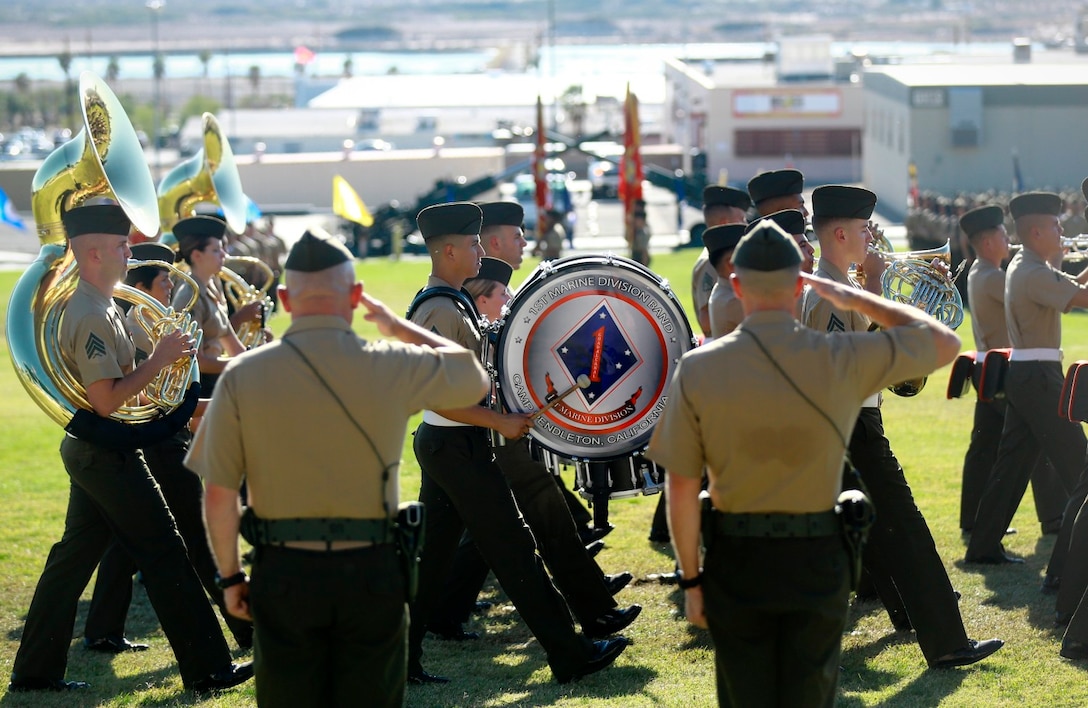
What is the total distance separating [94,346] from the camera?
609 centimetres

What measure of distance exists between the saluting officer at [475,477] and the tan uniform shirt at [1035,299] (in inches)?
114

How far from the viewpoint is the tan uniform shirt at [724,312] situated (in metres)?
6.61

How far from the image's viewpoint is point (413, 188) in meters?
63.1

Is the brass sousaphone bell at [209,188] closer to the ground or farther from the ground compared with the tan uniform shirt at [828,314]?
farther from the ground

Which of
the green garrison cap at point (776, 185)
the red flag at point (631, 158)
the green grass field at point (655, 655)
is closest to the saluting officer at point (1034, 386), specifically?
the green grass field at point (655, 655)

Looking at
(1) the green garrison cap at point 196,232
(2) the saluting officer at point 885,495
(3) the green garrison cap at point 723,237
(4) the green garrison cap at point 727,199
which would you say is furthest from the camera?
(4) the green garrison cap at point 727,199

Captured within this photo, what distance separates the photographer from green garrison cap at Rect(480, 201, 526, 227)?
24.8ft

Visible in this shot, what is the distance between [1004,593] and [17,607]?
16.5ft

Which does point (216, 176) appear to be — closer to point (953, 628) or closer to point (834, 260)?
point (834, 260)

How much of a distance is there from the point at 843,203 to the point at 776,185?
1636 mm

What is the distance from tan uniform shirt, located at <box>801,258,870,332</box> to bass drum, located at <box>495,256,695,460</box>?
53 centimetres

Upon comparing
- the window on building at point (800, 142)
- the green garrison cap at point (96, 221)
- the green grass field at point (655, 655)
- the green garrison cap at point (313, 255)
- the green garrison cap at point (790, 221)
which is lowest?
the green grass field at point (655, 655)

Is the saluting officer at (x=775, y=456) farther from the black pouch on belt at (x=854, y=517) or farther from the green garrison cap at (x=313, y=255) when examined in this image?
the green garrison cap at (x=313, y=255)

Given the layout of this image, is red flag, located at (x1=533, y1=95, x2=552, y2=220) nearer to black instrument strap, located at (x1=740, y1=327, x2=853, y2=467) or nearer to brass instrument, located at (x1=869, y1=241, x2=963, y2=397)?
brass instrument, located at (x1=869, y1=241, x2=963, y2=397)
